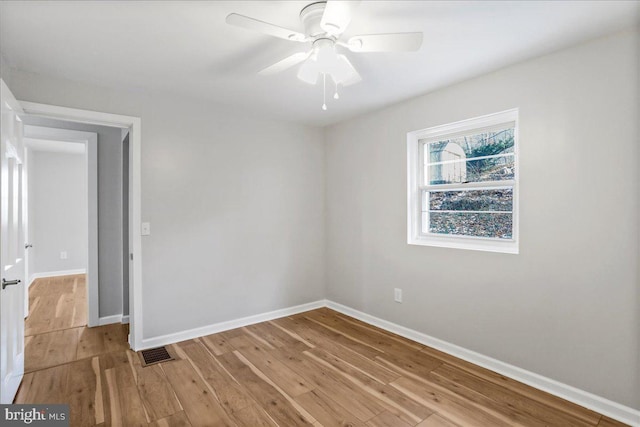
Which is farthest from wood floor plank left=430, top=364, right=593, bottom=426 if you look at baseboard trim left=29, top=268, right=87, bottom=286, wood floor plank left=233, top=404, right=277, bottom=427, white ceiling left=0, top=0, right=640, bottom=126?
baseboard trim left=29, top=268, right=87, bottom=286

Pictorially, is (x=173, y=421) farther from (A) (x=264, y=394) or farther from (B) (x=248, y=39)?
(B) (x=248, y=39)

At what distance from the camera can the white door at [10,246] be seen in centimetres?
185

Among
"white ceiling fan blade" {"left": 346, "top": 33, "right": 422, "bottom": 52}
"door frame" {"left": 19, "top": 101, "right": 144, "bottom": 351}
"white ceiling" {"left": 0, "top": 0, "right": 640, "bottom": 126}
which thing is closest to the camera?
"white ceiling fan blade" {"left": 346, "top": 33, "right": 422, "bottom": 52}

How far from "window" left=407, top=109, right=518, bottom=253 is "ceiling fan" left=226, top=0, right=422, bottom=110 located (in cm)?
133

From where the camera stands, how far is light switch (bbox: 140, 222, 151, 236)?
3016 millimetres

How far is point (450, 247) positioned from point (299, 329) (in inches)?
69.4

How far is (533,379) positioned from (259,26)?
2.85 meters

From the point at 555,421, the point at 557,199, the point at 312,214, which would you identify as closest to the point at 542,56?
the point at 557,199

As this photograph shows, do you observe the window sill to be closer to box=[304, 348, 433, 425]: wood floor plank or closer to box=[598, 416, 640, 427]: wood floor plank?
box=[598, 416, 640, 427]: wood floor plank

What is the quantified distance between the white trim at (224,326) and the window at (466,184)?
1649 mm

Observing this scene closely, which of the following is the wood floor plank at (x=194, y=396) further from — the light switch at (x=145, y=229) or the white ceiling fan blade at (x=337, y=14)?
the white ceiling fan blade at (x=337, y=14)

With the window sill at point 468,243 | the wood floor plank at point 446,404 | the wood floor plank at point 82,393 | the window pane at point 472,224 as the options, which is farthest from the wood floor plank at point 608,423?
the wood floor plank at point 82,393

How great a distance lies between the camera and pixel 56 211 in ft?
20.9
